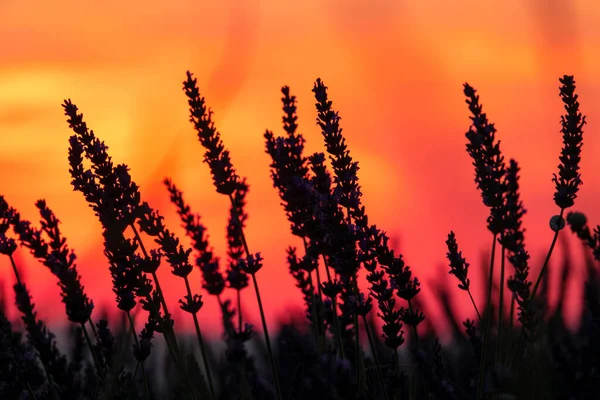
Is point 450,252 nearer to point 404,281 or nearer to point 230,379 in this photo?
point 404,281

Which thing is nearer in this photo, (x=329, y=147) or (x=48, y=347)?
(x=48, y=347)

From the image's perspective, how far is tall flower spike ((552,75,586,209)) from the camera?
362 centimetres

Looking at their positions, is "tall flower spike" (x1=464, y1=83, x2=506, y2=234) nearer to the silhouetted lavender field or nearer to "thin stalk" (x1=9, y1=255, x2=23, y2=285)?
the silhouetted lavender field

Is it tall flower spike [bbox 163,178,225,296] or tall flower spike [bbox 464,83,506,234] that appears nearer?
tall flower spike [bbox 464,83,506,234]

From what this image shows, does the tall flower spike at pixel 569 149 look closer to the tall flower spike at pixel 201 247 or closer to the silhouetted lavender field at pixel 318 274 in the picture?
the silhouetted lavender field at pixel 318 274

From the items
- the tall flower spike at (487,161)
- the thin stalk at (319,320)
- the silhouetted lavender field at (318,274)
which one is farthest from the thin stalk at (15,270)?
the tall flower spike at (487,161)

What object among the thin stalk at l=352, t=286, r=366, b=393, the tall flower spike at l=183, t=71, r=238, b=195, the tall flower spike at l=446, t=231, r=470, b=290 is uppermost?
the tall flower spike at l=183, t=71, r=238, b=195

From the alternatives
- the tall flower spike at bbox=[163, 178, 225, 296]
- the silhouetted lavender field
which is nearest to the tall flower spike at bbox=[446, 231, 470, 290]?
the silhouetted lavender field

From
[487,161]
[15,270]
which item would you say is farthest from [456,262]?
[15,270]

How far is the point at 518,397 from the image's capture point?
223 centimetres

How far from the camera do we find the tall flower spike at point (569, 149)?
3.62 m

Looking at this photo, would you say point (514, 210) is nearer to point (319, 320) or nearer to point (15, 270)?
point (319, 320)

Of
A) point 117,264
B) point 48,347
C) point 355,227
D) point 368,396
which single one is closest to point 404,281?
point 355,227

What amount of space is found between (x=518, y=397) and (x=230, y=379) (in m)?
2.46
